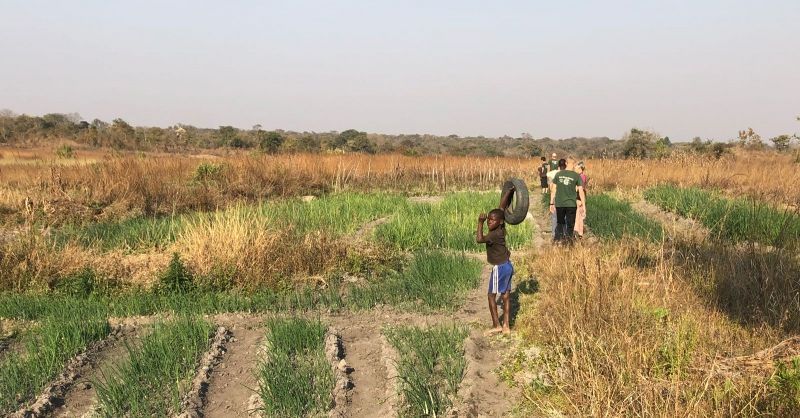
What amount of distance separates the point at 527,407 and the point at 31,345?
4.70 meters

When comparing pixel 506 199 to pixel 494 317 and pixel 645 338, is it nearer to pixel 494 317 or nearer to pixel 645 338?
pixel 494 317

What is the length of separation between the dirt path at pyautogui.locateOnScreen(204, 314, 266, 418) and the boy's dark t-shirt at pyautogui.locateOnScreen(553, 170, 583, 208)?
551cm

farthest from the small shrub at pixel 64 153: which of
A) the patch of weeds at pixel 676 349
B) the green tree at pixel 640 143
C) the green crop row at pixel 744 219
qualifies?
the green tree at pixel 640 143

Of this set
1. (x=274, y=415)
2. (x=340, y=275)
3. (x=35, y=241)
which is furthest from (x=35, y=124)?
(x=274, y=415)

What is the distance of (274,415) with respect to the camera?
3887 mm

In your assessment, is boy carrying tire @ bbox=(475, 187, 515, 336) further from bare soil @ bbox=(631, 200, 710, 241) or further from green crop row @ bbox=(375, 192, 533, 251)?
bare soil @ bbox=(631, 200, 710, 241)

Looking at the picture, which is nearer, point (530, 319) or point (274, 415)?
point (274, 415)

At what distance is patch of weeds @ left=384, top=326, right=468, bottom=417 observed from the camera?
3.92m

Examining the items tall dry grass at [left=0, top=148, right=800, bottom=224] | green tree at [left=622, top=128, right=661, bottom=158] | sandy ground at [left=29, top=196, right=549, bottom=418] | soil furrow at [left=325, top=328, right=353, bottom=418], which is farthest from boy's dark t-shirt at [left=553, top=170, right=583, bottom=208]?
green tree at [left=622, top=128, right=661, bottom=158]

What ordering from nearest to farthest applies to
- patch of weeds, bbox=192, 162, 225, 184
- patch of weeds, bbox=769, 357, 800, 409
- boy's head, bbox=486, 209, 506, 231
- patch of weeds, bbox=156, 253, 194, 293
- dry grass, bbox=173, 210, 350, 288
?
patch of weeds, bbox=769, 357, 800, 409, boy's head, bbox=486, 209, 506, 231, patch of weeds, bbox=156, 253, 194, 293, dry grass, bbox=173, 210, 350, 288, patch of weeds, bbox=192, 162, 225, 184

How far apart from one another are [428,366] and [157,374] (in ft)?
7.73

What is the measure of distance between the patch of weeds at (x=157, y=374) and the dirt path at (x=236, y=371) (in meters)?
0.24

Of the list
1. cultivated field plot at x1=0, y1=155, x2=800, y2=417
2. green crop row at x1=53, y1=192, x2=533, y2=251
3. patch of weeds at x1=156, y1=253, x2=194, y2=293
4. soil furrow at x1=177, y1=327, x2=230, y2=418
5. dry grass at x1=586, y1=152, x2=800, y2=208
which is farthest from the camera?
dry grass at x1=586, y1=152, x2=800, y2=208

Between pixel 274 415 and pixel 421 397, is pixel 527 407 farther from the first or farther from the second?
pixel 274 415
